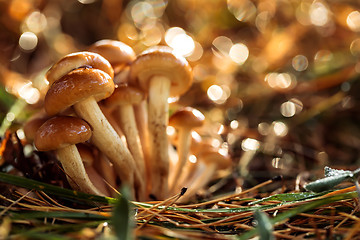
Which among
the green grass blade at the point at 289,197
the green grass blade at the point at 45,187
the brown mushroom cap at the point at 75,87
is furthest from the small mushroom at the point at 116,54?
the green grass blade at the point at 289,197

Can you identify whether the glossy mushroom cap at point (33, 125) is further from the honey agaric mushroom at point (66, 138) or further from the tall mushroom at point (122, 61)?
the tall mushroom at point (122, 61)

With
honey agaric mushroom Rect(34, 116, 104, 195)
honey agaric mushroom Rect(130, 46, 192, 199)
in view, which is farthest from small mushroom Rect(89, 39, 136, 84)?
honey agaric mushroom Rect(34, 116, 104, 195)

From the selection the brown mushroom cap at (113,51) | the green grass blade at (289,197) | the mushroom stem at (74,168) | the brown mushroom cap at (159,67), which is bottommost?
the green grass blade at (289,197)

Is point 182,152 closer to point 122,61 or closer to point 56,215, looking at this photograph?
point 122,61

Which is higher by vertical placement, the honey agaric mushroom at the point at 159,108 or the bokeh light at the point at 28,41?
the bokeh light at the point at 28,41

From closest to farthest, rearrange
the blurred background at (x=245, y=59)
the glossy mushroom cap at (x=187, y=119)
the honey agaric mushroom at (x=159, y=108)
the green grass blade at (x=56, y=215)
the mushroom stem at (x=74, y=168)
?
the green grass blade at (x=56, y=215) < the mushroom stem at (x=74, y=168) < the honey agaric mushroom at (x=159, y=108) < the glossy mushroom cap at (x=187, y=119) < the blurred background at (x=245, y=59)

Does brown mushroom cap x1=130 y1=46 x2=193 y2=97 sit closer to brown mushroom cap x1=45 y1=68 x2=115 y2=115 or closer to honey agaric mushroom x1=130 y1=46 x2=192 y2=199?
honey agaric mushroom x1=130 y1=46 x2=192 y2=199

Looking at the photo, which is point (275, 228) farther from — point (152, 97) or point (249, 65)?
point (249, 65)

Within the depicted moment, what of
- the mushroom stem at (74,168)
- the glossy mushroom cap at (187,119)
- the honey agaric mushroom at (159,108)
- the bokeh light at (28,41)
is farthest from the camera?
the bokeh light at (28,41)
